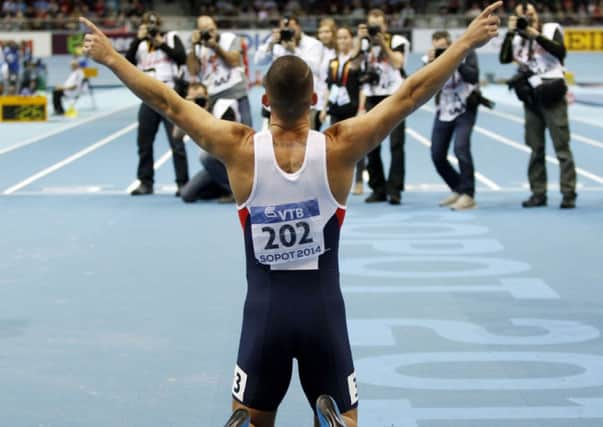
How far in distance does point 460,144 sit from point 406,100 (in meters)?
9.27

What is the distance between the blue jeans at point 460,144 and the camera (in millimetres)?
13312

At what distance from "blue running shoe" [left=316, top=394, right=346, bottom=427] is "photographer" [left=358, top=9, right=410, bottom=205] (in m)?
9.73

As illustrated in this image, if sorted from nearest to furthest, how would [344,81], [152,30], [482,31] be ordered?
[482,31], [344,81], [152,30]

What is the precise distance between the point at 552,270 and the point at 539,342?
8.22ft

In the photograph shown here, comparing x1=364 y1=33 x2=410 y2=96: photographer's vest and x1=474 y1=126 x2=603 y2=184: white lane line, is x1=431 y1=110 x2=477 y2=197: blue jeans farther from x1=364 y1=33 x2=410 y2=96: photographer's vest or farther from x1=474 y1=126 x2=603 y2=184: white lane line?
x1=474 y1=126 x2=603 y2=184: white lane line

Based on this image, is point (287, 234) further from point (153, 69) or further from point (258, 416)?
point (153, 69)

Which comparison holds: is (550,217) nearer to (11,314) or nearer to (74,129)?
(11,314)

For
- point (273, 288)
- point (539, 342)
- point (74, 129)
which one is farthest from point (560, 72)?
point (74, 129)

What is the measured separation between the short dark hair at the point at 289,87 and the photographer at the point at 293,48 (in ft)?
32.8

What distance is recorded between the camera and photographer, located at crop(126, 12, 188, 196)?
14.4 meters

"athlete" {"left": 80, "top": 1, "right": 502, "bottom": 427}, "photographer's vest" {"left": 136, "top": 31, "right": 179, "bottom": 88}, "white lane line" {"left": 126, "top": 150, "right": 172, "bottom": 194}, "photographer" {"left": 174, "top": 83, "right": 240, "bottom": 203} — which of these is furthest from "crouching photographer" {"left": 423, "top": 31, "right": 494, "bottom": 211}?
"athlete" {"left": 80, "top": 1, "right": 502, "bottom": 427}

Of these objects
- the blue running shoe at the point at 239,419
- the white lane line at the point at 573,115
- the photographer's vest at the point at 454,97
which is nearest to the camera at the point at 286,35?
the photographer's vest at the point at 454,97

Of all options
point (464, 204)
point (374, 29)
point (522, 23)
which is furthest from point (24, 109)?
point (522, 23)

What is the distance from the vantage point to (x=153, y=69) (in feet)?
47.6
